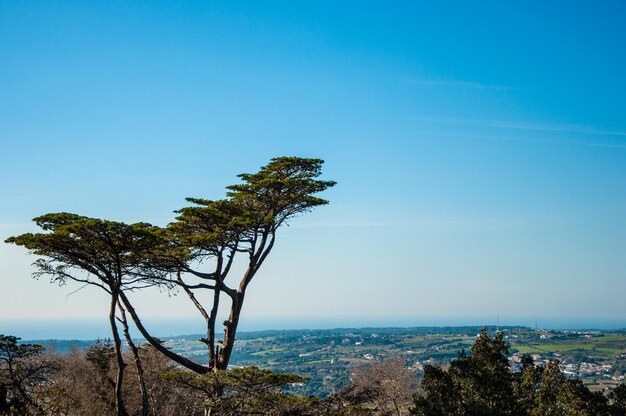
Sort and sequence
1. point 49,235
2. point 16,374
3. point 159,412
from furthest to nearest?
1. point 159,412
2. point 16,374
3. point 49,235

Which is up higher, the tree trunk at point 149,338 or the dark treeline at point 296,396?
the tree trunk at point 149,338

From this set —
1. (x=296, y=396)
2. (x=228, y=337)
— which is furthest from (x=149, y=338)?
(x=296, y=396)

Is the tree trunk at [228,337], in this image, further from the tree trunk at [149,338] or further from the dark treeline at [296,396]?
the dark treeline at [296,396]

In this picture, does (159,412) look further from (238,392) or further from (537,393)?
(537,393)

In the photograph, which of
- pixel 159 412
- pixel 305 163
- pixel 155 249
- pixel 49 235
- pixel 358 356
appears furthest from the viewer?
pixel 358 356

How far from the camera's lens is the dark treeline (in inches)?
465

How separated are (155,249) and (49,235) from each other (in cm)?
290

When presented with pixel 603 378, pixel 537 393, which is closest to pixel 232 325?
pixel 537 393

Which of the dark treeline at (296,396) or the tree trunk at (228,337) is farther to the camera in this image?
the tree trunk at (228,337)

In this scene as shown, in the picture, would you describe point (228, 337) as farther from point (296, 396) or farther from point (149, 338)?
point (296, 396)

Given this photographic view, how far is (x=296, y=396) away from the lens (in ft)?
40.1

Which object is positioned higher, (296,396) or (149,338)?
(149,338)

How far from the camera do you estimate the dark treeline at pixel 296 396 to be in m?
11.8

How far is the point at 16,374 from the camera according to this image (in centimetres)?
1839
